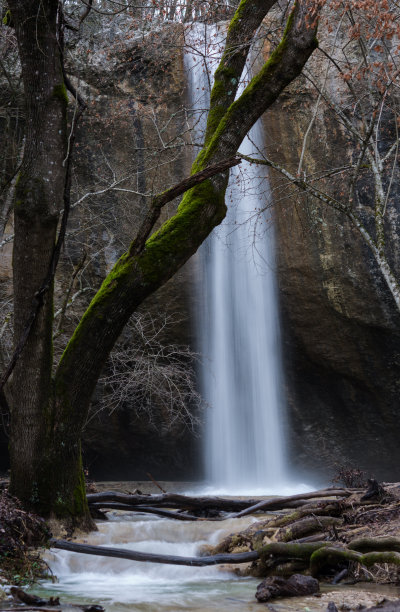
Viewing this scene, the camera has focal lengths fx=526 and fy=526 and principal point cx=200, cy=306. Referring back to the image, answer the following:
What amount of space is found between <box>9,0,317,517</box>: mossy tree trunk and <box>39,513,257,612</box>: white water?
64 cm

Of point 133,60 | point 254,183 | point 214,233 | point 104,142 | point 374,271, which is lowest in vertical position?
point 374,271

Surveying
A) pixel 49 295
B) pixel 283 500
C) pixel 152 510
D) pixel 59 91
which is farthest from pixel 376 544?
pixel 59 91

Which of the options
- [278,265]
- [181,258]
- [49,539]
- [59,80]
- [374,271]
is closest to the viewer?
[49,539]

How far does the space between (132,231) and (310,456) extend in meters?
7.59

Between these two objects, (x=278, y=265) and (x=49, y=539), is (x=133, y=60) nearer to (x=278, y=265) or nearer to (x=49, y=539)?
(x=278, y=265)

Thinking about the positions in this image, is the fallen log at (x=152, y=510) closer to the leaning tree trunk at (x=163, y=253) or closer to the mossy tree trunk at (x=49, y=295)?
the mossy tree trunk at (x=49, y=295)

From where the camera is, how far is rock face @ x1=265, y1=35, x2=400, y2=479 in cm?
1262

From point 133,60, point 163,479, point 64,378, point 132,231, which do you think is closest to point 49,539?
point 64,378

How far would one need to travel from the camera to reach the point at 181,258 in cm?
518

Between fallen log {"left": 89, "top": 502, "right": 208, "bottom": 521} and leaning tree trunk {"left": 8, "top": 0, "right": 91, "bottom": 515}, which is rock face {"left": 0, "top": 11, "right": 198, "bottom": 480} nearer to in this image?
fallen log {"left": 89, "top": 502, "right": 208, "bottom": 521}

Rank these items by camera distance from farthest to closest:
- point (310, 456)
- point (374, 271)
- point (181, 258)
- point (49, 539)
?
point (310, 456), point (374, 271), point (181, 258), point (49, 539)

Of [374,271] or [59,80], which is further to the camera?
[374,271]

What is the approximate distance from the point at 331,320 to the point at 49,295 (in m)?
9.20

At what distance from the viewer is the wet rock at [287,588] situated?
3.29 m
